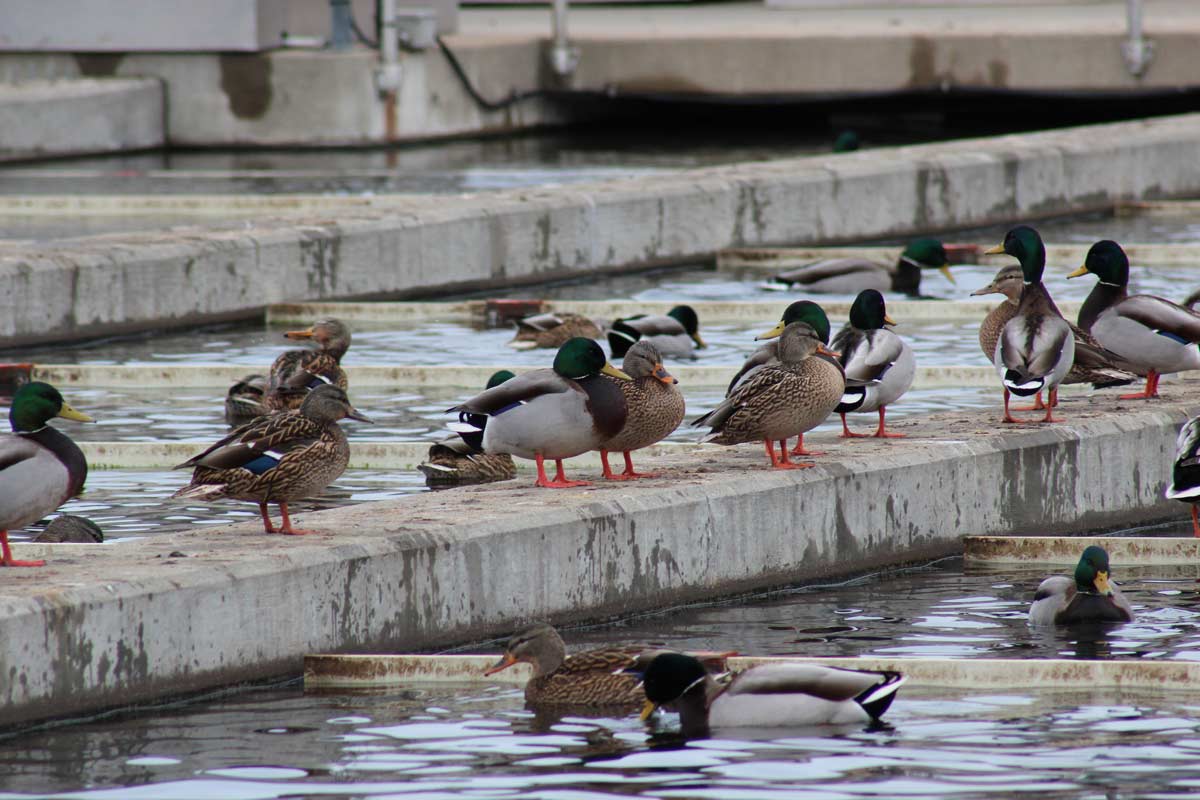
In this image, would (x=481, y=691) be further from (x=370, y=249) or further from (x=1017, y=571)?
(x=370, y=249)

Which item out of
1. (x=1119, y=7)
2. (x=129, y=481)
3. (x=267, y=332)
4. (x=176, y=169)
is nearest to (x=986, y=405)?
(x=129, y=481)

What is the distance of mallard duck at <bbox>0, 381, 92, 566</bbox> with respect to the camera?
802cm

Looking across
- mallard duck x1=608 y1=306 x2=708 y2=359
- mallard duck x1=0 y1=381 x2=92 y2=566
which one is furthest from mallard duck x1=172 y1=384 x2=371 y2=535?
mallard duck x1=608 y1=306 x2=708 y2=359

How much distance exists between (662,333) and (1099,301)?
11.9 feet

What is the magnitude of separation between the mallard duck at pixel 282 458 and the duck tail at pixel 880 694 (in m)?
2.37

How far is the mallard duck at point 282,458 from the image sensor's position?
875 centimetres

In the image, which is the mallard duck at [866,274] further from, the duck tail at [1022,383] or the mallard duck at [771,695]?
the mallard duck at [771,695]

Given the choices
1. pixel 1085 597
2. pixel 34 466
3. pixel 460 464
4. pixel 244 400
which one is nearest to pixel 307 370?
pixel 244 400

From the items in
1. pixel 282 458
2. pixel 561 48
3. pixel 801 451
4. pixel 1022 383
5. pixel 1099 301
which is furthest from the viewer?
pixel 561 48

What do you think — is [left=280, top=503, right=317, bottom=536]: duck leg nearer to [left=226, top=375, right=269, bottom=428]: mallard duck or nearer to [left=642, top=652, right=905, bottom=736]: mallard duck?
[left=642, top=652, right=905, bottom=736]: mallard duck

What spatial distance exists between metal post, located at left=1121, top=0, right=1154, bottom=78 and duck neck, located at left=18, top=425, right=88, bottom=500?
21705 millimetres

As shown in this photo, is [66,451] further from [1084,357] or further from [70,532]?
[1084,357]

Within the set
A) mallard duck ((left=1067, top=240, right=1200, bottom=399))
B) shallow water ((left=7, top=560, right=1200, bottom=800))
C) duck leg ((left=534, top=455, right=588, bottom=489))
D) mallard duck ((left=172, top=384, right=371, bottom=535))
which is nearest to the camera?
shallow water ((left=7, top=560, right=1200, bottom=800))

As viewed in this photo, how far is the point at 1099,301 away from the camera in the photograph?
12.1 meters
